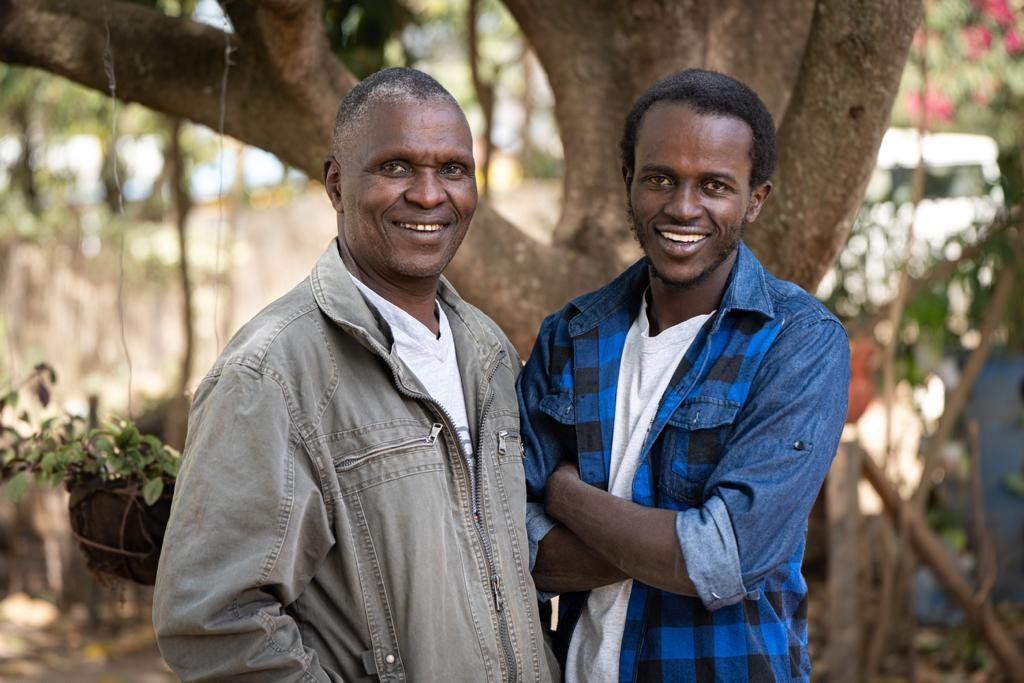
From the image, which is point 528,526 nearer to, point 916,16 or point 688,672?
point 688,672

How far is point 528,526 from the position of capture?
2395 mm

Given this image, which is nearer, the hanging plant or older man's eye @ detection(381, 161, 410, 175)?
older man's eye @ detection(381, 161, 410, 175)

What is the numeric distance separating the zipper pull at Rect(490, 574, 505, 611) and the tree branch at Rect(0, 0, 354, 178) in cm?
165

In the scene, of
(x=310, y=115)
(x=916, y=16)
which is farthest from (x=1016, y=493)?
(x=310, y=115)

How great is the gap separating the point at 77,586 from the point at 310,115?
523 centimetres

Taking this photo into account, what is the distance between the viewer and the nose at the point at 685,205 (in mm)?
2299

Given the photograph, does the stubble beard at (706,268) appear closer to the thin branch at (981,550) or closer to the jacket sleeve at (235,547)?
the jacket sleeve at (235,547)

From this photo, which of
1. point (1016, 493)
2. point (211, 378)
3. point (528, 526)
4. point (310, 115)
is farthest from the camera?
point (1016, 493)

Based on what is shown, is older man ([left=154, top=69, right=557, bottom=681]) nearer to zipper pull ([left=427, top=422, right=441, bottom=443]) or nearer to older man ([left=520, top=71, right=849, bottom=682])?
zipper pull ([left=427, top=422, right=441, bottom=443])

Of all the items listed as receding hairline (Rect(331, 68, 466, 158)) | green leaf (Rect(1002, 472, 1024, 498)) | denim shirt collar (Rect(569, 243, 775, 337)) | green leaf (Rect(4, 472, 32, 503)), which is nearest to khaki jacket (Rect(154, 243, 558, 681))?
receding hairline (Rect(331, 68, 466, 158))

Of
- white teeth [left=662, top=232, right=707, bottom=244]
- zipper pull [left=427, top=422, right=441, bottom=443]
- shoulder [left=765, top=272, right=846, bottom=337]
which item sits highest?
white teeth [left=662, top=232, right=707, bottom=244]

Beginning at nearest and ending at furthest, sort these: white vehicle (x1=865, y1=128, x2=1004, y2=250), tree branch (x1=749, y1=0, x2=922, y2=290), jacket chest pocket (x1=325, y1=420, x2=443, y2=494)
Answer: jacket chest pocket (x1=325, y1=420, x2=443, y2=494), tree branch (x1=749, y1=0, x2=922, y2=290), white vehicle (x1=865, y1=128, x2=1004, y2=250)

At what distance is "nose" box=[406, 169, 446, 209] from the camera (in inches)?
87.5

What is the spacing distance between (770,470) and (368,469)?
740 mm
